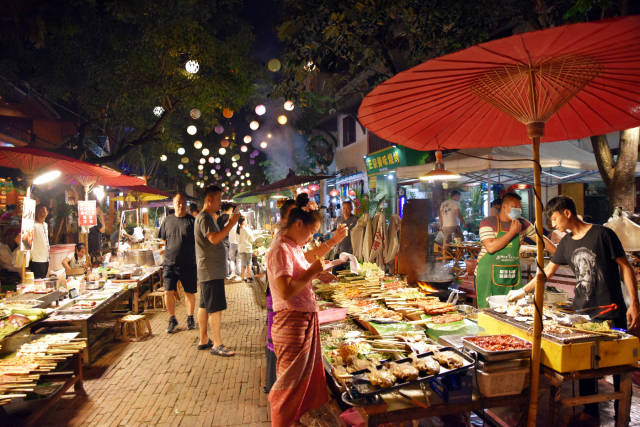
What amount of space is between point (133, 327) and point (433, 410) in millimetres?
6115

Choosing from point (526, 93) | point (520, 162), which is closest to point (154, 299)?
point (526, 93)

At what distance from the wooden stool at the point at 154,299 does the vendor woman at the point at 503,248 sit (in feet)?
24.0

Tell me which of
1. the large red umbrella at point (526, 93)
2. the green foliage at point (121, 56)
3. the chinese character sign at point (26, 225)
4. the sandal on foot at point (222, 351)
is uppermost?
the green foliage at point (121, 56)

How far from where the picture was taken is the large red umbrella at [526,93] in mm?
1747

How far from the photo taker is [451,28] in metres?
6.80

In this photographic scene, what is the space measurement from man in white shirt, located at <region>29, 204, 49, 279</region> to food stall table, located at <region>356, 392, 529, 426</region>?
8203 millimetres

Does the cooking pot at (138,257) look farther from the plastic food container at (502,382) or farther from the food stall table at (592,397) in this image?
the food stall table at (592,397)

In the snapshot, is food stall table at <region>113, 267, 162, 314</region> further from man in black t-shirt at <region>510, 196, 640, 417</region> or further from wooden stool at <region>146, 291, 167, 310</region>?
man in black t-shirt at <region>510, 196, 640, 417</region>

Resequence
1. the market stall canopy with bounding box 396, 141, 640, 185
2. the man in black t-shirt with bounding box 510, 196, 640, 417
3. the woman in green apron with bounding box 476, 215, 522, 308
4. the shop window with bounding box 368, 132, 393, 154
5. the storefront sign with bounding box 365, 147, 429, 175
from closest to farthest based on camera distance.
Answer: the man in black t-shirt with bounding box 510, 196, 640, 417 → the woman in green apron with bounding box 476, 215, 522, 308 → the market stall canopy with bounding box 396, 141, 640, 185 → the storefront sign with bounding box 365, 147, 429, 175 → the shop window with bounding box 368, 132, 393, 154

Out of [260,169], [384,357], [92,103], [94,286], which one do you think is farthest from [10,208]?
[260,169]

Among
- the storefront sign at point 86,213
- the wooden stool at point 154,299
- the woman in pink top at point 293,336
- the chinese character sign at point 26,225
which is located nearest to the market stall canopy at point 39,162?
the chinese character sign at point 26,225

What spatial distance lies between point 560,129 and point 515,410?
2.95m

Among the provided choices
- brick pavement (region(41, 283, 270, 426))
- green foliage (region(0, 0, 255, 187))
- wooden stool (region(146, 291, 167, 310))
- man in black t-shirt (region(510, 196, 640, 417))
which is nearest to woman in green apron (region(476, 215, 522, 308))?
man in black t-shirt (region(510, 196, 640, 417))

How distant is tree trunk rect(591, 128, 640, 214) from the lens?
672cm
